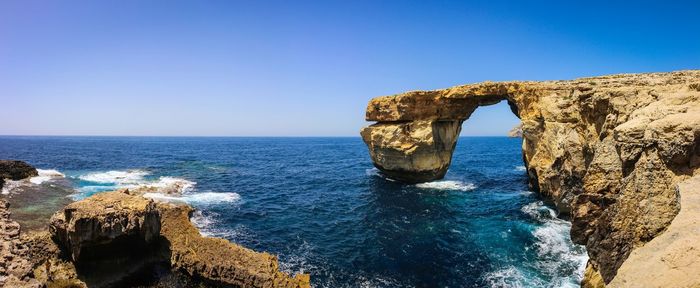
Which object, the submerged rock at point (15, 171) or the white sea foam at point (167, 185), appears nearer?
the white sea foam at point (167, 185)

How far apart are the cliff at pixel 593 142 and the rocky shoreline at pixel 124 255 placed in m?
11.6

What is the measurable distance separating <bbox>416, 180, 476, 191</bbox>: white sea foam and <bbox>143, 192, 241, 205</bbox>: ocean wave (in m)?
19.2

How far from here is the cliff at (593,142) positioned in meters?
8.10

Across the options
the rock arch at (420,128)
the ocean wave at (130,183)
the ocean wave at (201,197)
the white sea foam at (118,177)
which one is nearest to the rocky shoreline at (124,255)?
the ocean wave at (201,197)

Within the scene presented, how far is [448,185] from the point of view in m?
38.1

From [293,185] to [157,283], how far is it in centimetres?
2576

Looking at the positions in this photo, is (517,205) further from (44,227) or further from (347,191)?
(44,227)

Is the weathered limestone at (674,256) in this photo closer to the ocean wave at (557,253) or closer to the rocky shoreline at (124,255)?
the ocean wave at (557,253)

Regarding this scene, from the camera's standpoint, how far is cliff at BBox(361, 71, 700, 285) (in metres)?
8.10

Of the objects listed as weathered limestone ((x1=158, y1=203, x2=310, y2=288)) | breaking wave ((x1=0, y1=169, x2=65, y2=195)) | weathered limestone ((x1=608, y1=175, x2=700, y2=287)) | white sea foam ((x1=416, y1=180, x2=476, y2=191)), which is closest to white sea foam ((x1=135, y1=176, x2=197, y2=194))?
breaking wave ((x1=0, y1=169, x2=65, y2=195))

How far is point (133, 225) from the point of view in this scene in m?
15.2

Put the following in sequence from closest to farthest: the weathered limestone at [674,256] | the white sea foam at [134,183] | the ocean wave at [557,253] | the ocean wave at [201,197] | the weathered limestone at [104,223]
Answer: the weathered limestone at [674,256], the weathered limestone at [104,223], the ocean wave at [557,253], the ocean wave at [201,197], the white sea foam at [134,183]

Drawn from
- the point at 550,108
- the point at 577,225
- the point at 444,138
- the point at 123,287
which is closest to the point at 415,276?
the point at 577,225

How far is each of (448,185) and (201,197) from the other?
82.8 feet
